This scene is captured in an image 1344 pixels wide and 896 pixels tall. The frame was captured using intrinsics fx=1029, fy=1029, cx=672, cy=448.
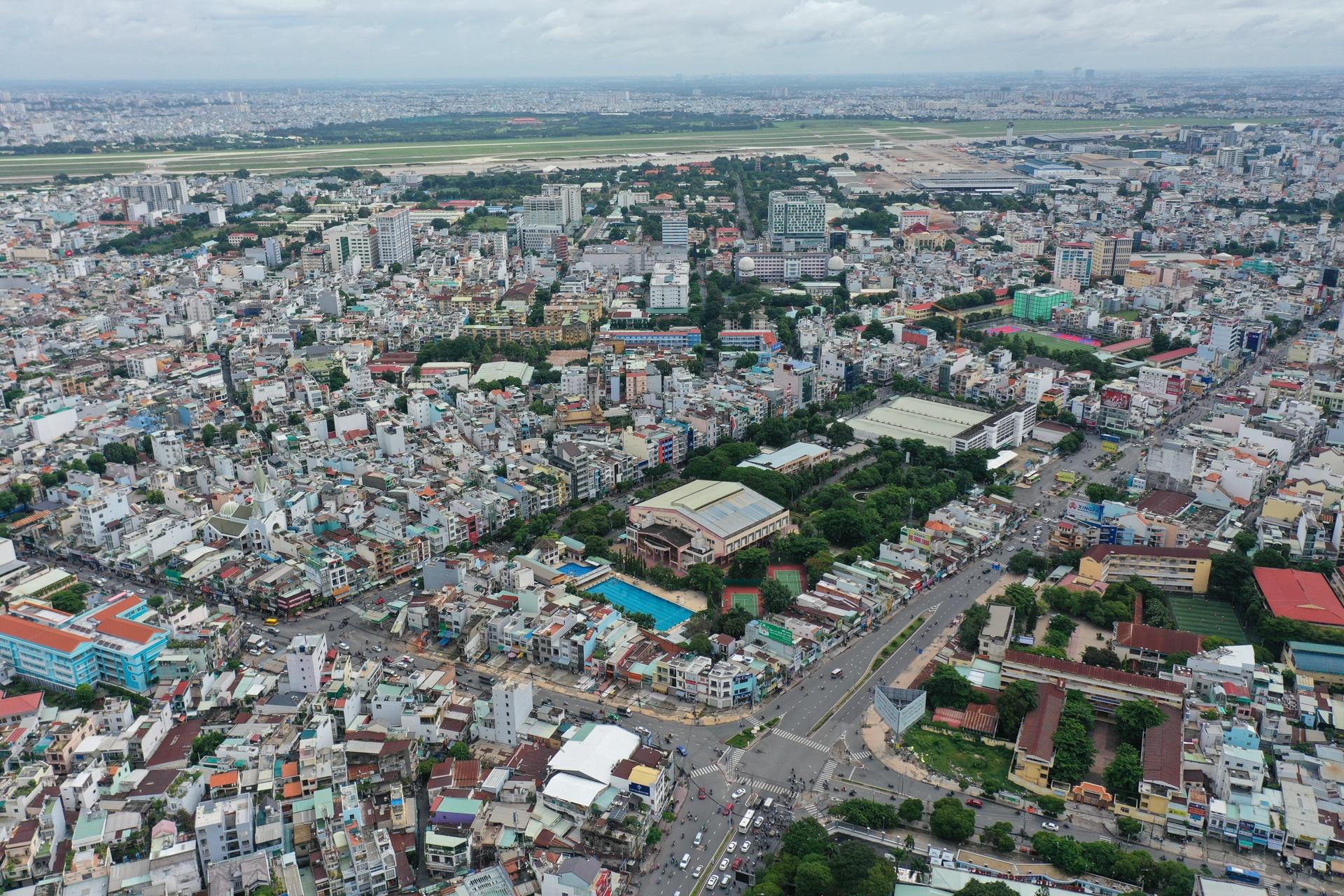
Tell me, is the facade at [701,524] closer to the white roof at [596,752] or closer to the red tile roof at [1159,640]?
the white roof at [596,752]

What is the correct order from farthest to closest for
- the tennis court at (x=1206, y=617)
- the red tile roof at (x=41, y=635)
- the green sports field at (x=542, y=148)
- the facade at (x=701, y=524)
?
the green sports field at (x=542, y=148)
the facade at (x=701, y=524)
the tennis court at (x=1206, y=617)
the red tile roof at (x=41, y=635)

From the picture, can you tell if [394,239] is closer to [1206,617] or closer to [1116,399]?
[1116,399]

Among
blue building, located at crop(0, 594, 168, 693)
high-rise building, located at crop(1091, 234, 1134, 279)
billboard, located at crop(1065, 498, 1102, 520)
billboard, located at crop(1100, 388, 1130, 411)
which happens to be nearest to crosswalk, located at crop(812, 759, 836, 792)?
billboard, located at crop(1065, 498, 1102, 520)

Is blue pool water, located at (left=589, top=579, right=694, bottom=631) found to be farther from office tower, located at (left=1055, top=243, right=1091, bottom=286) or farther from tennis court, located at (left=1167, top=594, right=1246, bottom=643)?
office tower, located at (left=1055, top=243, right=1091, bottom=286)

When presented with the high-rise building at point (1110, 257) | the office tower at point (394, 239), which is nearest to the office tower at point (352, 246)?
the office tower at point (394, 239)

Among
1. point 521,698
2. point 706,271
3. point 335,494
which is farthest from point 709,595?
point 706,271

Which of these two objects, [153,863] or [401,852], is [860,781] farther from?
[153,863]

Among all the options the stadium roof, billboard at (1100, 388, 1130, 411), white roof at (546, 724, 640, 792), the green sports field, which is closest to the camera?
white roof at (546, 724, 640, 792)
